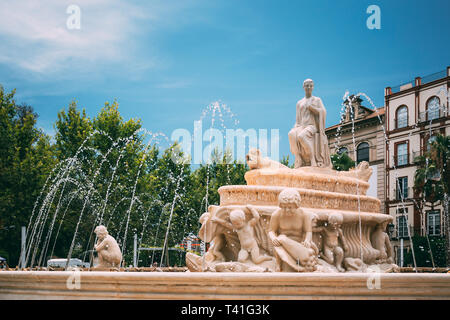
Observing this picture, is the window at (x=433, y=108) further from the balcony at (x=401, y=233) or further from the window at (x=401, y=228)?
the balcony at (x=401, y=233)

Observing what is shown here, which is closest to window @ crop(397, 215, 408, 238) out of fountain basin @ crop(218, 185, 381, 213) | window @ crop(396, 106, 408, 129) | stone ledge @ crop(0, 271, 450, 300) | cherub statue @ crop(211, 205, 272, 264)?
window @ crop(396, 106, 408, 129)

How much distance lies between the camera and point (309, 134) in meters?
11.5

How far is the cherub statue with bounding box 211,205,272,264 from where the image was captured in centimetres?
898

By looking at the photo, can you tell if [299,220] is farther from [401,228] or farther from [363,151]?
[363,151]

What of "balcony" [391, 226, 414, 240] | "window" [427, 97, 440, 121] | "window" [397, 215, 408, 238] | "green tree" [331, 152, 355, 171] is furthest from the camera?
"window" [427, 97, 440, 121]

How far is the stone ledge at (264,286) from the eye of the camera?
18.3 ft

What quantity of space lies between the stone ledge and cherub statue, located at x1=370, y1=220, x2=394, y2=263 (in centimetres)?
520

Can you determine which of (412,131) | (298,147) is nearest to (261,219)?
(298,147)

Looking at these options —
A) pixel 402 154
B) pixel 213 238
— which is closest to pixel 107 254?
pixel 213 238

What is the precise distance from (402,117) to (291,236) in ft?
117

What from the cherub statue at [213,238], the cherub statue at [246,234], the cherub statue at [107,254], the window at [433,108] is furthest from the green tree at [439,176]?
the cherub statue at [246,234]

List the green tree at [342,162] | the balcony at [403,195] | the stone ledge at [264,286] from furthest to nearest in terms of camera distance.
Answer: the balcony at [403,195] < the green tree at [342,162] < the stone ledge at [264,286]

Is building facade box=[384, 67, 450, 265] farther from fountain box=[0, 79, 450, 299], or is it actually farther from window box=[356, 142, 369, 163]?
fountain box=[0, 79, 450, 299]

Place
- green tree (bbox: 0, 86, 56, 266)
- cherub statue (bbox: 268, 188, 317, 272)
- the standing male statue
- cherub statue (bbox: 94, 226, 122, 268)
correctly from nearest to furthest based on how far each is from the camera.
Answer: cherub statue (bbox: 268, 188, 317, 272) < the standing male statue < cherub statue (bbox: 94, 226, 122, 268) < green tree (bbox: 0, 86, 56, 266)
